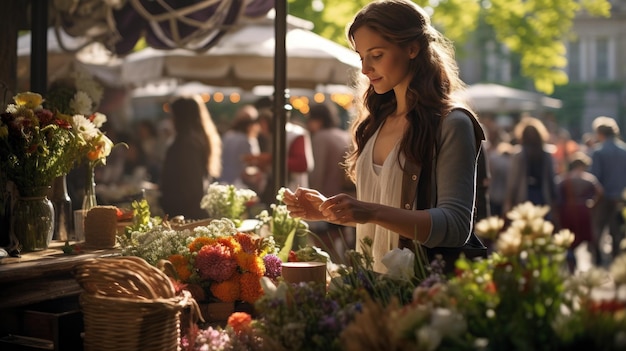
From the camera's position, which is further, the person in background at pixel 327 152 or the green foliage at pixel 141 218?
the person in background at pixel 327 152

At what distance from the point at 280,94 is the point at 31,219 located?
165 centimetres

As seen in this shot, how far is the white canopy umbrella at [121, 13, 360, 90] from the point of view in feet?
27.1

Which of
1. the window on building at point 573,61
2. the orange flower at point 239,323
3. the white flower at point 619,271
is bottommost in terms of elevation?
the orange flower at point 239,323

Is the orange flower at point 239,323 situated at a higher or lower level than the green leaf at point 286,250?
lower

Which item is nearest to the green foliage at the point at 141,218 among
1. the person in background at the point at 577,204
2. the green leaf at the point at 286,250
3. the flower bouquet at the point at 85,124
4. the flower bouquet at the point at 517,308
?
the flower bouquet at the point at 85,124

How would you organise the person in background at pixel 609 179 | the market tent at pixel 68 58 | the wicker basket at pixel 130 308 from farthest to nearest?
1. the person in background at pixel 609 179
2. the market tent at pixel 68 58
3. the wicker basket at pixel 130 308

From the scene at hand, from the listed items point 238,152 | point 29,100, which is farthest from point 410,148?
point 238,152

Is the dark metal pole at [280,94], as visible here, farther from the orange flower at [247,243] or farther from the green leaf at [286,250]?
the orange flower at [247,243]

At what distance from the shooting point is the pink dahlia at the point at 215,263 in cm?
315

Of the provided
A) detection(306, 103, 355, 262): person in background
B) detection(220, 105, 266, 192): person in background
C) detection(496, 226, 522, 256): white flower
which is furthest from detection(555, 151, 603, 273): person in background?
detection(496, 226, 522, 256): white flower

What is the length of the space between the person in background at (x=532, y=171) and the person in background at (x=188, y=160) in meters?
3.40

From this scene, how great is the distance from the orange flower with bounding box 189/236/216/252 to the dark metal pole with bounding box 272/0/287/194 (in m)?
1.59

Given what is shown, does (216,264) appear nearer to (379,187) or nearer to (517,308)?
(379,187)

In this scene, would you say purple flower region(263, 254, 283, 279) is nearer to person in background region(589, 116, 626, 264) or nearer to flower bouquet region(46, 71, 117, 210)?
flower bouquet region(46, 71, 117, 210)
